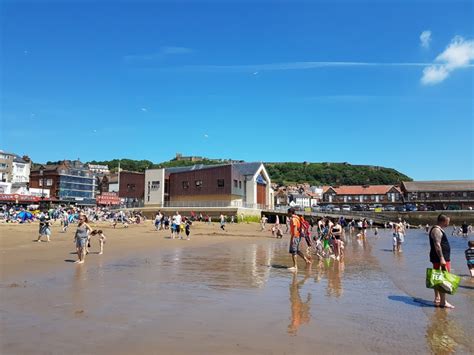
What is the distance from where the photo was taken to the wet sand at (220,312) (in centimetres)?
503

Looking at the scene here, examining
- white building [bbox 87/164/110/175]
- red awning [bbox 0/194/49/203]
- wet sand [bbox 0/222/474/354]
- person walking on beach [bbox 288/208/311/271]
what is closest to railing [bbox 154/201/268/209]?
red awning [bbox 0/194/49/203]

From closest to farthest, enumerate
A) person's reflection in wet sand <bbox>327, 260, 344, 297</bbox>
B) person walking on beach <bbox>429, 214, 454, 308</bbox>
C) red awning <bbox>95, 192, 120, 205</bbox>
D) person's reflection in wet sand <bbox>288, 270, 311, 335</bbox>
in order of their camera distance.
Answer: person's reflection in wet sand <bbox>288, 270, 311, 335</bbox>
person walking on beach <bbox>429, 214, 454, 308</bbox>
person's reflection in wet sand <bbox>327, 260, 344, 297</bbox>
red awning <bbox>95, 192, 120, 205</bbox>

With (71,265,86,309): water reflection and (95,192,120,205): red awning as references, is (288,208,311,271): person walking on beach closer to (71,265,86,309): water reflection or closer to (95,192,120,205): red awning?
(71,265,86,309): water reflection

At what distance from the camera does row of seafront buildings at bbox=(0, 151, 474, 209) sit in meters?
59.1

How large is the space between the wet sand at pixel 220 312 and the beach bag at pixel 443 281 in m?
0.42

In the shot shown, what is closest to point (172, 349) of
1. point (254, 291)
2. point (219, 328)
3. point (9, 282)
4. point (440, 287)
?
point (219, 328)

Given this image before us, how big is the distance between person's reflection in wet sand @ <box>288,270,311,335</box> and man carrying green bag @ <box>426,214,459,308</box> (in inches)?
93.1

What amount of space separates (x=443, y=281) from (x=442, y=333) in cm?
183

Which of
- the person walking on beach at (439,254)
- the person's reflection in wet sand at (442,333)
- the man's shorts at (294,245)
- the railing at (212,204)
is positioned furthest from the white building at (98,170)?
the person's reflection in wet sand at (442,333)

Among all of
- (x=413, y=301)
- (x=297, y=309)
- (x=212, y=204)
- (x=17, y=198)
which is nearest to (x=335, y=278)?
(x=413, y=301)

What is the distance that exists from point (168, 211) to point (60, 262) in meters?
46.6

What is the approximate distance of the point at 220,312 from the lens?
21.9 ft

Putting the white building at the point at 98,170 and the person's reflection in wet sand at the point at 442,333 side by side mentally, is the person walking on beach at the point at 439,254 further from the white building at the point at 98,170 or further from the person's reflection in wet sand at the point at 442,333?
the white building at the point at 98,170

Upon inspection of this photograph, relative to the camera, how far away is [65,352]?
464 cm
